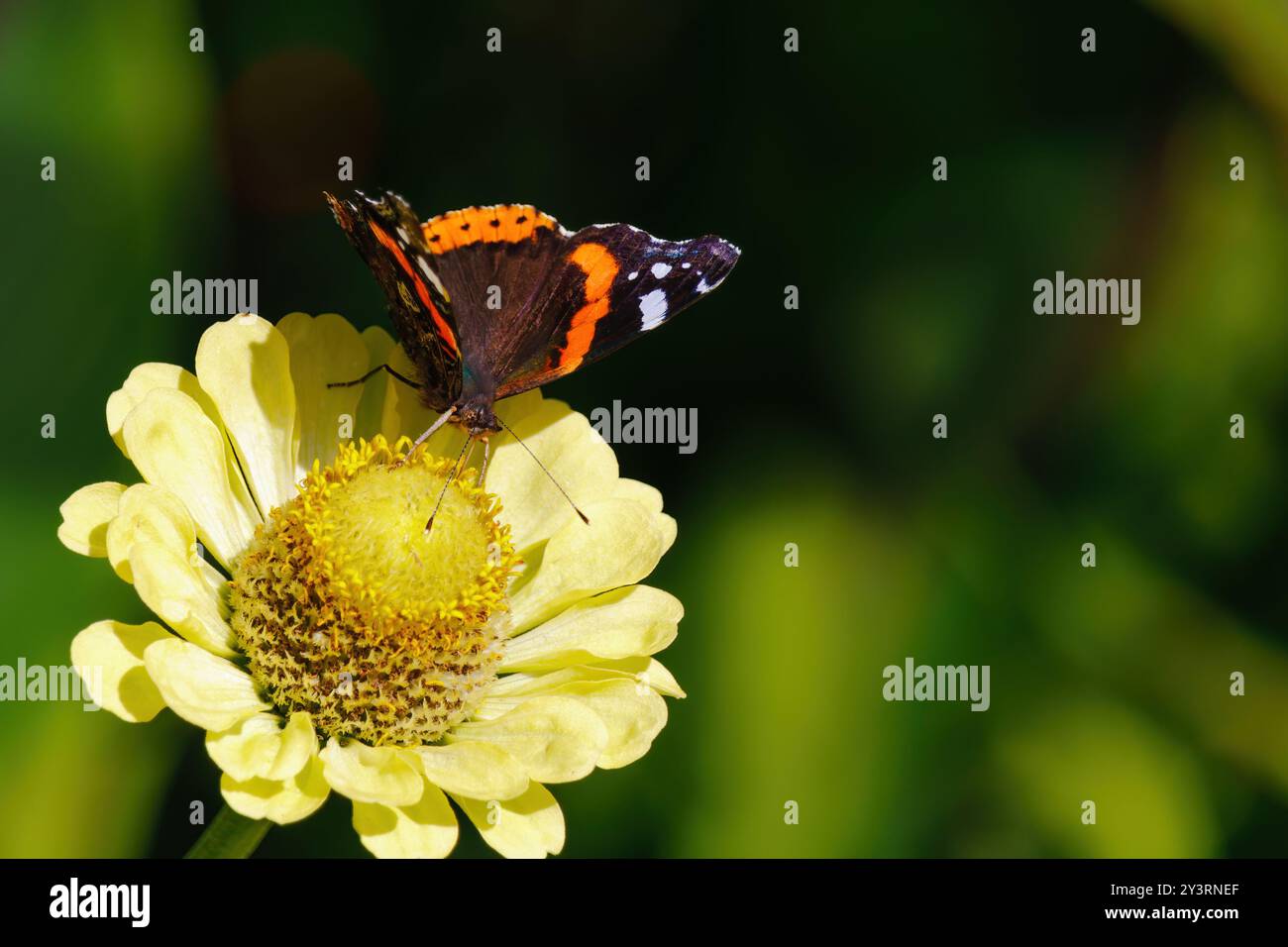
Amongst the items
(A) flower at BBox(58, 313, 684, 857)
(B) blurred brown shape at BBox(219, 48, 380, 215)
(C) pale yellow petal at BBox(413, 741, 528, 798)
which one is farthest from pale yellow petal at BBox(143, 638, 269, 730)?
(B) blurred brown shape at BBox(219, 48, 380, 215)

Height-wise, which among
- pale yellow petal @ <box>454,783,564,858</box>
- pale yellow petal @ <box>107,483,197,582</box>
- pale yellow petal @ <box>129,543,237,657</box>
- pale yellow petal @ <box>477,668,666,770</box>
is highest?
pale yellow petal @ <box>107,483,197,582</box>

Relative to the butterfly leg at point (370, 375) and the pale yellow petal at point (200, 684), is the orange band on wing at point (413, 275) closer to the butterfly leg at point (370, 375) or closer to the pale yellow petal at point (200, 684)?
the butterfly leg at point (370, 375)

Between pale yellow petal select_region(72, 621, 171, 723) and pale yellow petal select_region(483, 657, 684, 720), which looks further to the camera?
pale yellow petal select_region(483, 657, 684, 720)

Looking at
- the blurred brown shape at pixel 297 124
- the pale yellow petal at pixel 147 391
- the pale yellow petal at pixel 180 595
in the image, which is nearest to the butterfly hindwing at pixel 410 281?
the pale yellow petal at pixel 147 391

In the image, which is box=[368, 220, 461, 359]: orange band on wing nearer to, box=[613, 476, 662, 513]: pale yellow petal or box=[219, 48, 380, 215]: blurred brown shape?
box=[613, 476, 662, 513]: pale yellow petal

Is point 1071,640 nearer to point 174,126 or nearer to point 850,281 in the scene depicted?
point 850,281

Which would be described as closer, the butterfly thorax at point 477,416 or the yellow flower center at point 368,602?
the yellow flower center at point 368,602

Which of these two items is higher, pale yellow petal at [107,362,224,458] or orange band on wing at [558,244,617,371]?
orange band on wing at [558,244,617,371]
